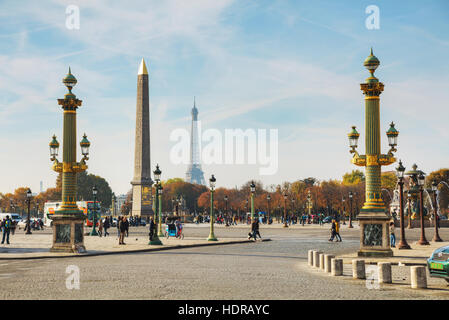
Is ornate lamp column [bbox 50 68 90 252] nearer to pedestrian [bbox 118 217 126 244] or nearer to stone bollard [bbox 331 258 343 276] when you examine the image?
pedestrian [bbox 118 217 126 244]

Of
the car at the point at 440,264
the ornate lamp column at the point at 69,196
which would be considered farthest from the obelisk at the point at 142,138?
the car at the point at 440,264

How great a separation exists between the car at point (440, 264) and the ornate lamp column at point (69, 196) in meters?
16.6

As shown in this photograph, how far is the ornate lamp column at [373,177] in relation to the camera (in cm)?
2312

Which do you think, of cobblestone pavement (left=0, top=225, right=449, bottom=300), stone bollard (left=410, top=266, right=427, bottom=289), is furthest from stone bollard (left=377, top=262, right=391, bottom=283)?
stone bollard (left=410, top=266, right=427, bottom=289)

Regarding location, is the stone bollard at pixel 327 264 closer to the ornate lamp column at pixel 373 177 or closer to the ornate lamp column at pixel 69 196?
the ornate lamp column at pixel 373 177

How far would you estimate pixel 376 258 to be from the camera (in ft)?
74.1

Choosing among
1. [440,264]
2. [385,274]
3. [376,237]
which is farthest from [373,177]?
[440,264]

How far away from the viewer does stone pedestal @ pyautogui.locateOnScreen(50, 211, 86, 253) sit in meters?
26.8

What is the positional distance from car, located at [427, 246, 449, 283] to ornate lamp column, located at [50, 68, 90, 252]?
54.6 ft

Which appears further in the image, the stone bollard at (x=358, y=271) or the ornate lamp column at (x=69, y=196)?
the ornate lamp column at (x=69, y=196)

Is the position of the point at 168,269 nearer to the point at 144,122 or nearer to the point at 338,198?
the point at 144,122

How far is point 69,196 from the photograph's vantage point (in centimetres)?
2728
